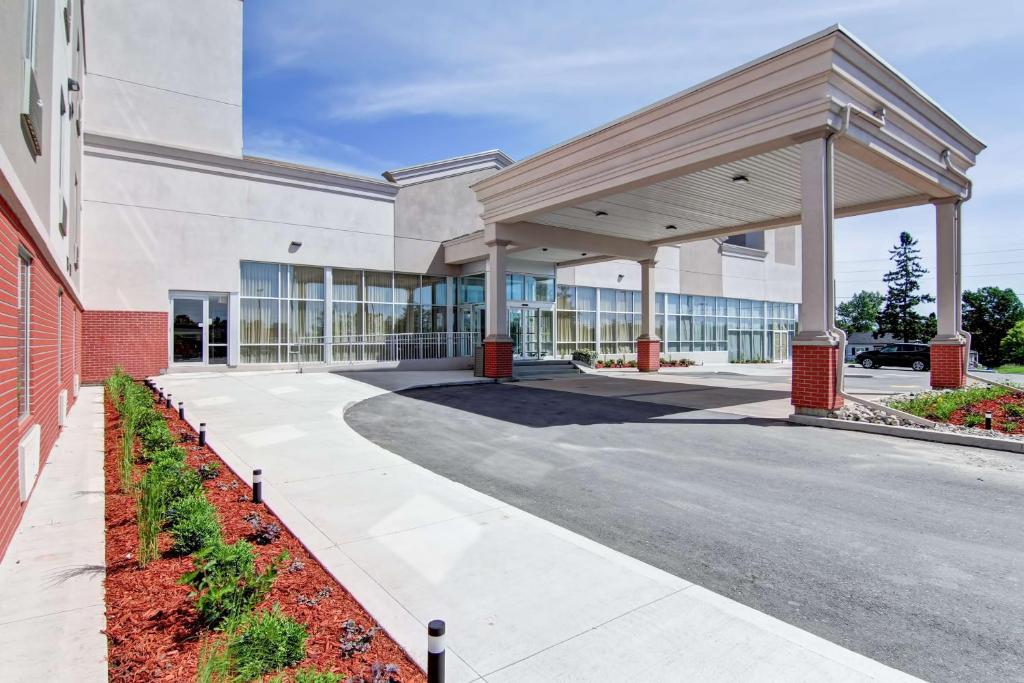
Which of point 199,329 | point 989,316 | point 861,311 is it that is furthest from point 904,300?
point 199,329

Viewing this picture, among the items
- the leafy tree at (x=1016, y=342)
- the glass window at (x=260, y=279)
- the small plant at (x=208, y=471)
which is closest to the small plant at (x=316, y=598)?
the small plant at (x=208, y=471)

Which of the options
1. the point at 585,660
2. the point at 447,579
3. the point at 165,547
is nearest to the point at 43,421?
the point at 165,547

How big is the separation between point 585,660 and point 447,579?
4.35 ft

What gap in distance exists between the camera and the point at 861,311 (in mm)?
99812

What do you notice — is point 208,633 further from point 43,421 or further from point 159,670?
point 43,421

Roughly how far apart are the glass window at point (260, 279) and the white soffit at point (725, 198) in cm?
1030

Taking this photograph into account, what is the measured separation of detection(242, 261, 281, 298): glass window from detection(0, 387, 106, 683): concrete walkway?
14925mm

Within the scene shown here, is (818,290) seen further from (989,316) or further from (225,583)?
(989,316)

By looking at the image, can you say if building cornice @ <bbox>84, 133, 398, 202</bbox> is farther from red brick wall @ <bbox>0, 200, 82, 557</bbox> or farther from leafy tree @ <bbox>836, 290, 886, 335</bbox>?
leafy tree @ <bbox>836, 290, 886, 335</bbox>

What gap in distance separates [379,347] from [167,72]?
12.6 meters

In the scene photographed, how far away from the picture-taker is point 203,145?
20.5 meters

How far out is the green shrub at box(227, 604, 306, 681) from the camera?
289 cm

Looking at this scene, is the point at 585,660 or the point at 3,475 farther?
the point at 3,475

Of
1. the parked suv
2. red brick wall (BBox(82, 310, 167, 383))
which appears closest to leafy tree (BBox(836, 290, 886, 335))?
the parked suv
